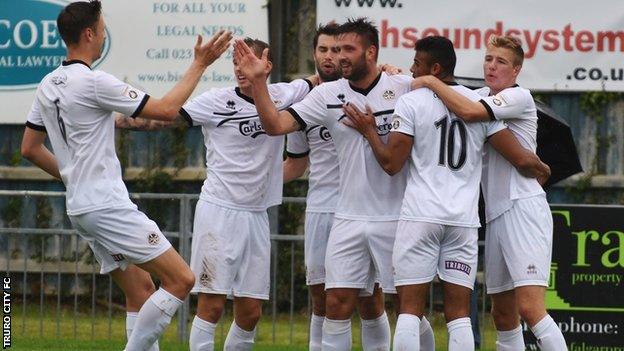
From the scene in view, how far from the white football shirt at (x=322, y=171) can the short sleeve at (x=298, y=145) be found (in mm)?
141

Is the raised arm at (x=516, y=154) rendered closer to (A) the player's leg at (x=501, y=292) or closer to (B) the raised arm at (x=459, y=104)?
(B) the raised arm at (x=459, y=104)

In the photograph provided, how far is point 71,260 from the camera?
1480cm

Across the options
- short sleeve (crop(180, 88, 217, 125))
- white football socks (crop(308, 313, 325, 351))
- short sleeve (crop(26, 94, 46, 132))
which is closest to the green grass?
white football socks (crop(308, 313, 325, 351))

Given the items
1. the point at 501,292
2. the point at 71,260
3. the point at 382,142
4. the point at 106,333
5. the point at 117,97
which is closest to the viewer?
the point at 117,97

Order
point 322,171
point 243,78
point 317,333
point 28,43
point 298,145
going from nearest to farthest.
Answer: point 243,78, point 322,171, point 317,333, point 298,145, point 28,43

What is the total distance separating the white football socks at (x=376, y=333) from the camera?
35.9 feet

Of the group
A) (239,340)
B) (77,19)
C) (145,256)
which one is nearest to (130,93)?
(77,19)

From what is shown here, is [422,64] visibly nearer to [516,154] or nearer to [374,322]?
[516,154]

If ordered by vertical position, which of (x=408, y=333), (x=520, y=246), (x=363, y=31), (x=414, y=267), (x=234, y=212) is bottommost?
(x=408, y=333)

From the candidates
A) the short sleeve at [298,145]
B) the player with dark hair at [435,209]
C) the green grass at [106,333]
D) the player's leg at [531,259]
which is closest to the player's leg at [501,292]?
the player's leg at [531,259]

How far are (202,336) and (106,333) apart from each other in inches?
154

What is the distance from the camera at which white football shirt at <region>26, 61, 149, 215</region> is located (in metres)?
9.78

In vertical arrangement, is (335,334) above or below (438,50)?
below

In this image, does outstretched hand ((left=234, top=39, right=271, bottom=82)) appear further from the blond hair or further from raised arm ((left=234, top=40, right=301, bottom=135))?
the blond hair
